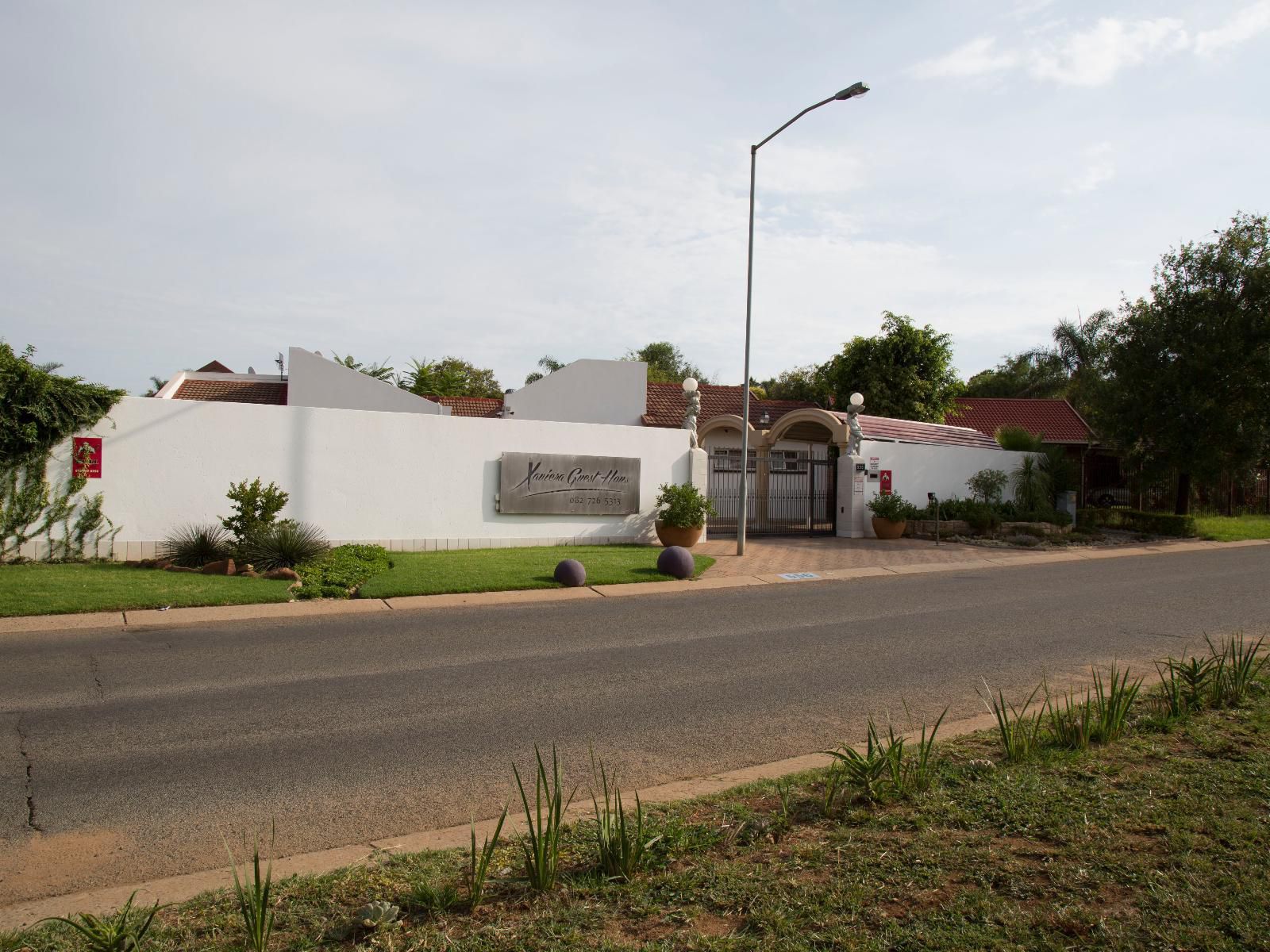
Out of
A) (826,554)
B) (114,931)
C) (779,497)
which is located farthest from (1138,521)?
(114,931)

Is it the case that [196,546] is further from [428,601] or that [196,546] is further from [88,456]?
[428,601]

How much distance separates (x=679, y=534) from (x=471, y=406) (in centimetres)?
2198

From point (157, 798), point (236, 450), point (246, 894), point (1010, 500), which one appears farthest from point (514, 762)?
point (1010, 500)

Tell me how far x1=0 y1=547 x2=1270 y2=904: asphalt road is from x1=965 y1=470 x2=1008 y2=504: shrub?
14106 millimetres

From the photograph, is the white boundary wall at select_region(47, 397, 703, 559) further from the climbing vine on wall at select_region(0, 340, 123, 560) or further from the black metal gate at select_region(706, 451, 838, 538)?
the black metal gate at select_region(706, 451, 838, 538)

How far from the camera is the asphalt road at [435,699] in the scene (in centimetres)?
496

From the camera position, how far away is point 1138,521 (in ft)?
94.4

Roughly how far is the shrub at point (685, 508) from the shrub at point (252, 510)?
7.84 m

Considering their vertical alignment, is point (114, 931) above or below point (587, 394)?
below

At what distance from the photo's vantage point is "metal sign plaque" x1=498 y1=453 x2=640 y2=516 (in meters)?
18.7

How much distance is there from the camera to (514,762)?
19.1 ft

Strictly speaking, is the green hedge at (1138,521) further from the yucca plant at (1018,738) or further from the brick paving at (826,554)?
the yucca plant at (1018,738)

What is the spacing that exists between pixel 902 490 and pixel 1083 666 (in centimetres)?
1743

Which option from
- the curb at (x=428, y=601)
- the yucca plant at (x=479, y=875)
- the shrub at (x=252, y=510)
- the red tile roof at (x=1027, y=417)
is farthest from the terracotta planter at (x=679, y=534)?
the red tile roof at (x=1027, y=417)
